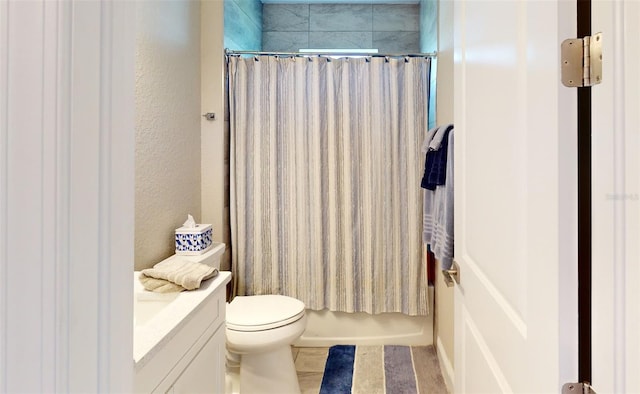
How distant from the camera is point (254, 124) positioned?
2.09 metres

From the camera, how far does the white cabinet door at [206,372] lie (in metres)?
0.97

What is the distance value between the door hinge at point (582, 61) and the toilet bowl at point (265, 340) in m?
1.44

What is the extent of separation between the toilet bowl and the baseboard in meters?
0.76

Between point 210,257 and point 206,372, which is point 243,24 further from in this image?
point 206,372

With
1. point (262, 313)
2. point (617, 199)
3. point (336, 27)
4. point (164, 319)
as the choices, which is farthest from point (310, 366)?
point (336, 27)

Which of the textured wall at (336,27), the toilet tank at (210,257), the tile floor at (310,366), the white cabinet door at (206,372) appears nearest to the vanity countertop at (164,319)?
the white cabinet door at (206,372)

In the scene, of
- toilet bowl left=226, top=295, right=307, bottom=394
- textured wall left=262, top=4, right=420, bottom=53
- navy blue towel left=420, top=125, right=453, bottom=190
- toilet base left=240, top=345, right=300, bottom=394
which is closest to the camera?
navy blue towel left=420, top=125, right=453, bottom=190

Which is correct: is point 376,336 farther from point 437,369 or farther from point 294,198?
point 294,198

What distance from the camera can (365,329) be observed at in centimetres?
223

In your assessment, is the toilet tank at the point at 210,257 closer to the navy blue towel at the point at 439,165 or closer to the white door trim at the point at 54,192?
the navy blue towel at the point at 439,165

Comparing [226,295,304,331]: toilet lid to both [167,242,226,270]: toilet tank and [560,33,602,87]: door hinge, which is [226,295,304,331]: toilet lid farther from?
[560,33,602,87]: door hinge

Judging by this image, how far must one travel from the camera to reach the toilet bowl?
5.18ft

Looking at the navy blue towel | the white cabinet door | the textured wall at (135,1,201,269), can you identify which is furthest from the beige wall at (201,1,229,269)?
the navy blue towel

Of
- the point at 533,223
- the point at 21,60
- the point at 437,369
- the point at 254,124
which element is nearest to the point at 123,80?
the point at 21,60
